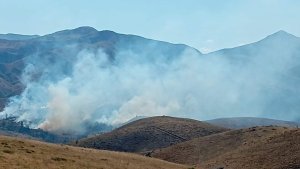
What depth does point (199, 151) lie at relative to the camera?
105m

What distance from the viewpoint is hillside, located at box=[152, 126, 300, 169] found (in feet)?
247

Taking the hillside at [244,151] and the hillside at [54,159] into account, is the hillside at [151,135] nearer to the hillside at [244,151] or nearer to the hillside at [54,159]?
the hillside at [244,151]

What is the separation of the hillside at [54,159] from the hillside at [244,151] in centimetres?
1629

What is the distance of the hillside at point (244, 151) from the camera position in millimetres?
75438

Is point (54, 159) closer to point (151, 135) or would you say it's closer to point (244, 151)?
point (244, 151)

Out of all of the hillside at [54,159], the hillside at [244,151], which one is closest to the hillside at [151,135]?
the hillside at [244,151]

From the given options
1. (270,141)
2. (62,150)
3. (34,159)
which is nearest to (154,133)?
(270,141)

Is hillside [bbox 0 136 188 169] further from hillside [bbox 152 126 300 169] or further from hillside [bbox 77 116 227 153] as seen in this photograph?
hillside [bbox 77 116 227 153]

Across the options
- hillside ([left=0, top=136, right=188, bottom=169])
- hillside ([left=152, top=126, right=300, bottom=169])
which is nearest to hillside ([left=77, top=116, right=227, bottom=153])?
hillside ([left=152, top=126, right=300, bottom=169])

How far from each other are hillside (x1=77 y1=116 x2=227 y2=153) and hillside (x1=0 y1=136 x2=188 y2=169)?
75752mm

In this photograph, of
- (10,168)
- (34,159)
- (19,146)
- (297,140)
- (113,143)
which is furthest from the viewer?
(113,143)

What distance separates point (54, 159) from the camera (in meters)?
53.4

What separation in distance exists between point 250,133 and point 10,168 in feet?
256

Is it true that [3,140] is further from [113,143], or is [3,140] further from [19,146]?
[113,143]
